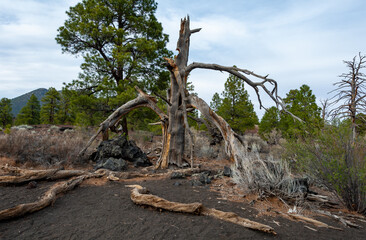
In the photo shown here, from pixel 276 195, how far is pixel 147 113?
26.5 ft

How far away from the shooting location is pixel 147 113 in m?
10.9

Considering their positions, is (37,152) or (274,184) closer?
(274,184)

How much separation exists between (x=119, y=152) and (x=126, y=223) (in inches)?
194

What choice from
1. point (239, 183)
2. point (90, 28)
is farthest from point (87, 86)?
point (239, 183)

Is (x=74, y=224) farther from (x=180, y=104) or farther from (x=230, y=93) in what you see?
(x=230, y=93)

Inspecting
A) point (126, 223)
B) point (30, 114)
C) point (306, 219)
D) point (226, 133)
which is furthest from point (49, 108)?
point (306, 219)

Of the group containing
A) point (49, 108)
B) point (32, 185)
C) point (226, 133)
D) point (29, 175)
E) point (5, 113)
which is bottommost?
point (32, 185)

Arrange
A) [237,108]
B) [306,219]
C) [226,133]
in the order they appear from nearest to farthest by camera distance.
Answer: [306,219], [226,133], [237,108]

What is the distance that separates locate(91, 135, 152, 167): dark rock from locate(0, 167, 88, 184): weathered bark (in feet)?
6.66

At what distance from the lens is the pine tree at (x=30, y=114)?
3450 cm

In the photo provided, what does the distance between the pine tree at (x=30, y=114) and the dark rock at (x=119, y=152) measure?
3477cm

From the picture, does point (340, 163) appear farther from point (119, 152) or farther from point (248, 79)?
point (119, 152)

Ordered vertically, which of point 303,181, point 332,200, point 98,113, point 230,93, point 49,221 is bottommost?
point 49,221

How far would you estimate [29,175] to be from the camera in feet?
15.5
